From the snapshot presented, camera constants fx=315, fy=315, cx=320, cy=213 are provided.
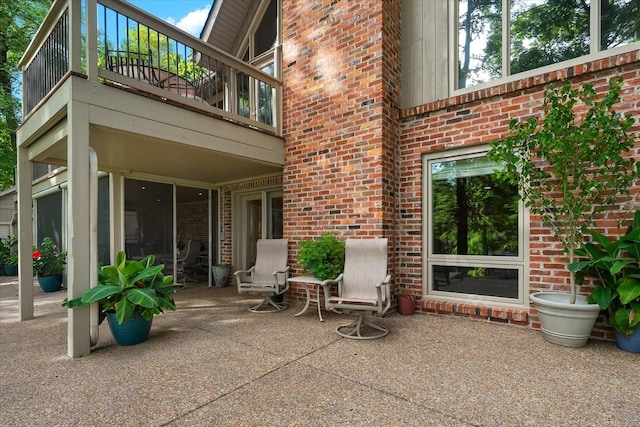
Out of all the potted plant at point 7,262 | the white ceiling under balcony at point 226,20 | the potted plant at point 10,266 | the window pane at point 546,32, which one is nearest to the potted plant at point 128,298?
the window pane at point 546,32

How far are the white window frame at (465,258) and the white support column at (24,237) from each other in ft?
17.5

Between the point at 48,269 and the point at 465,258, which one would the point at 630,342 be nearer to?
Answer: the point at 465,258

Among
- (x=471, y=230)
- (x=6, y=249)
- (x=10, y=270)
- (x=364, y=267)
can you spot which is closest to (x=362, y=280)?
(x=364, y=267)

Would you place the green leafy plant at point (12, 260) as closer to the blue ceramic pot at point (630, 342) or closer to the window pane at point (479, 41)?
the window pane at point (479, 41)

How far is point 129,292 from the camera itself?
3.08 m

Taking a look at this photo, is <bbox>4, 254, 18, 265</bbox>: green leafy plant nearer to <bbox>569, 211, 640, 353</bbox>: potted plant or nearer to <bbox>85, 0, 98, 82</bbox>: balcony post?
<bbox>85, 0, 98, 82</bbox>: balcony post

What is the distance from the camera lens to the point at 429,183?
4.28 m

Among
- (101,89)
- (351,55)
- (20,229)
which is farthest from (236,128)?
(20,229)

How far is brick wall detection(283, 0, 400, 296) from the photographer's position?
4180 mm

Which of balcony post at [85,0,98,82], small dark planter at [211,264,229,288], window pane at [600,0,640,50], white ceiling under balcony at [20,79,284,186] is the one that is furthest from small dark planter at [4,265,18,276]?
window pane at [600,0,640,50]

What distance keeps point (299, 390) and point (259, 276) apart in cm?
286

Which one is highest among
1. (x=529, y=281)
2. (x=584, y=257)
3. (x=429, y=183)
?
(x=429, y=183)

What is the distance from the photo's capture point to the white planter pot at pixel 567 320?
2.83 meters

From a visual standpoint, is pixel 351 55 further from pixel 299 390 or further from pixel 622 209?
pixel 299 390
